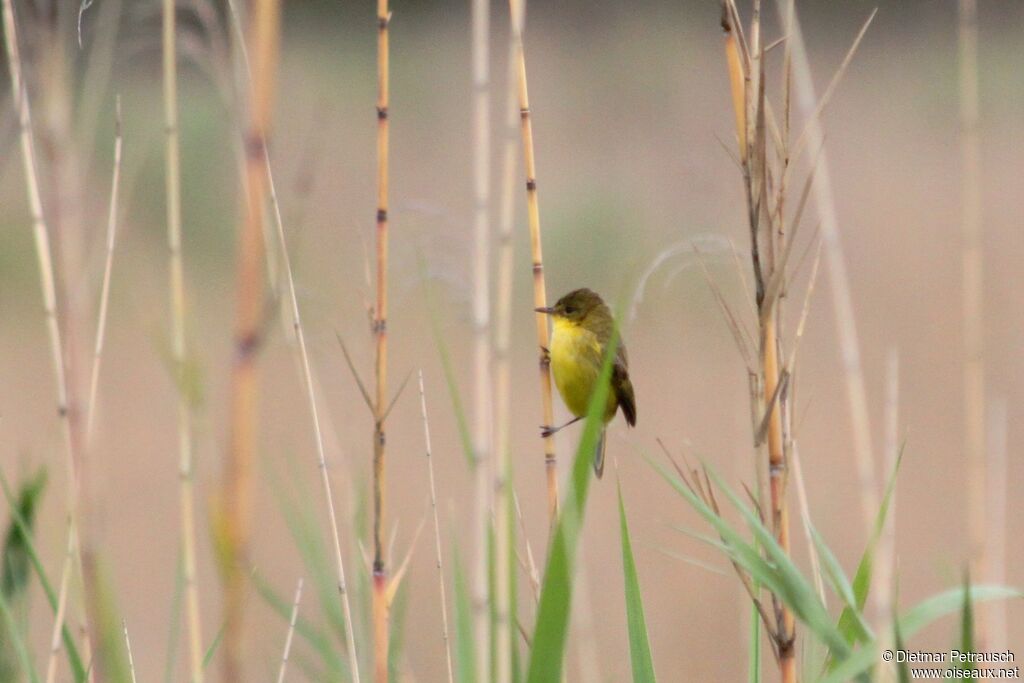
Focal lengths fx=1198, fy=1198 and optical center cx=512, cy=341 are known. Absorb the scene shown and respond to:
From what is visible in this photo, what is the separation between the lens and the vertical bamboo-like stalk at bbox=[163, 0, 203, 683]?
98 centimetres

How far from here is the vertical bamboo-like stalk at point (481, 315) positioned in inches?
40.5

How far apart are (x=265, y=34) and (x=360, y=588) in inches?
47.3

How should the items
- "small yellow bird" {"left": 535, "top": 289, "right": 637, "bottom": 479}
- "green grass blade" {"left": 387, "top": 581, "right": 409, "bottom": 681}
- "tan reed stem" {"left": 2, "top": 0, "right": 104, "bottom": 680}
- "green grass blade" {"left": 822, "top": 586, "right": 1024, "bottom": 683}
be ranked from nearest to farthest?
"green grass blade" {"left": 822, "top": 586, "right": 1024, "bottom": 683}
"tan reed stem" {"left": 2, "top": 0, "right": 104, "bottom": 680}
"green grass blade" {"left": 387, "top": 581, "right": 409, "bottom": 681}
"small yellow bird" {"left": 535, "top": 289, "right": 637, "bottom": 479}

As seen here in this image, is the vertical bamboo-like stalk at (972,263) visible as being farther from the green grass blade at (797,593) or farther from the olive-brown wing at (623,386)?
the olive-brown wing at (623,386)

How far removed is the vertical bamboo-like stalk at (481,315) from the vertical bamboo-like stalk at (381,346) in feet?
0.70

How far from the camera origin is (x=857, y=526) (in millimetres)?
5305

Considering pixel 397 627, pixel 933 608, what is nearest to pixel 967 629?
pixel 933 608

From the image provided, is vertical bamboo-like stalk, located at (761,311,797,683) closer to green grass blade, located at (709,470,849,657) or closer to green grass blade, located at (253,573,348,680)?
green grass blade, located at (709,470,849,657)

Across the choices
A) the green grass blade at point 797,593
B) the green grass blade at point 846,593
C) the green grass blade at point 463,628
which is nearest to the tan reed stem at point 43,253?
the green grass blade at point 463,628

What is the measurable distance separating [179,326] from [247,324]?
33cm

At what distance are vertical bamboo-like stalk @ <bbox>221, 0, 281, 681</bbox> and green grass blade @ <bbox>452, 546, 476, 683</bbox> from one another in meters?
0.69

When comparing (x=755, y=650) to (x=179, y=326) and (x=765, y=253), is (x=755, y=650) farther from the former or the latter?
(x=179, y=326)

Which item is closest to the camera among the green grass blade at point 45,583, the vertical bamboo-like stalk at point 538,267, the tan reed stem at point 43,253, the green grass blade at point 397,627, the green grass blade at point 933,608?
the green grass blade at point 933,608

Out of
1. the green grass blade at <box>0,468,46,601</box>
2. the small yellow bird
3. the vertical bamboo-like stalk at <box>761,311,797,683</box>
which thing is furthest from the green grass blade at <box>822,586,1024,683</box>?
the small yellow bird
